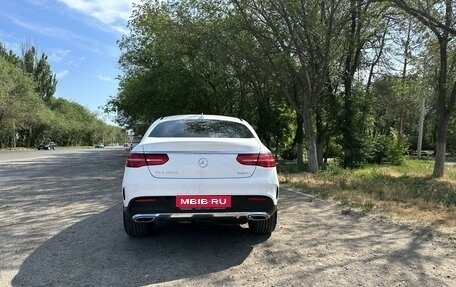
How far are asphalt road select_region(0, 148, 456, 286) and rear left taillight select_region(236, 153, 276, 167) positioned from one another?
3.58ft

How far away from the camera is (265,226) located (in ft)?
20.9

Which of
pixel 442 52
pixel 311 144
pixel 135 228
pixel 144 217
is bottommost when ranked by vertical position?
pixel 135 228

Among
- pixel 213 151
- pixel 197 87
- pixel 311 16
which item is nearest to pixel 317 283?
pixel 213 151

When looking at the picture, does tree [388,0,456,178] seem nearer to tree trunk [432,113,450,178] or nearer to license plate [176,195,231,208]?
tree trunk [432,113,450,178]

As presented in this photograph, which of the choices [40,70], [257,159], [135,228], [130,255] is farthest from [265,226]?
[40,70]

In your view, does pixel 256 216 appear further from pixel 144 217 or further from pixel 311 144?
pixel 311 144

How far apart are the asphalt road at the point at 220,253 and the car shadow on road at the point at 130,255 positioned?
1 centimetres

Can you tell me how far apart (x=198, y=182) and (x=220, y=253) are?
95 centimetres

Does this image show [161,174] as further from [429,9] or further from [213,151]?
[429,9]

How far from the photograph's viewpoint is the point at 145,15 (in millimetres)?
25828

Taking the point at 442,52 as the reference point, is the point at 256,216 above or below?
below

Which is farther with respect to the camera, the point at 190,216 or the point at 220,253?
the point at 220,253

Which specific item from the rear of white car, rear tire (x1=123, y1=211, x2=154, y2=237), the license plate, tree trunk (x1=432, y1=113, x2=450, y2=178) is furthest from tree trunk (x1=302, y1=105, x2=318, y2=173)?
the license plate

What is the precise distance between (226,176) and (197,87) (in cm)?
2228
